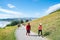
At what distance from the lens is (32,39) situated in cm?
2761

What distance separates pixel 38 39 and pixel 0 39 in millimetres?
10502

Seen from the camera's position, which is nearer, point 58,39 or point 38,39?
point 58,39

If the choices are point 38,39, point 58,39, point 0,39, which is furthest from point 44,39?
point 0,39

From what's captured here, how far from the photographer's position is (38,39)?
2742 centimetres

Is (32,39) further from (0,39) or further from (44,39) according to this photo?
(0,39)

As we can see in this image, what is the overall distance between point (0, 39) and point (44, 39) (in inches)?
435

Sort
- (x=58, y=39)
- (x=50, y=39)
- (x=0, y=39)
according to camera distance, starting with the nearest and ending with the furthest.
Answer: (x=58, y=39), (x=50, y=39), (x=0, y=39)

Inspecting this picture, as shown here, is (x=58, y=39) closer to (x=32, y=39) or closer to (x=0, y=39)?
(x=32, y=39)

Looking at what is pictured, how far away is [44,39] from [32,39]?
1514 mm

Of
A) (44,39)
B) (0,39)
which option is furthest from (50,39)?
(0,39)

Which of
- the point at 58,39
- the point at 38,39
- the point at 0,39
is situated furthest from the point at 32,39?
the point at 0,39

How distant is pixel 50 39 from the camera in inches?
1048

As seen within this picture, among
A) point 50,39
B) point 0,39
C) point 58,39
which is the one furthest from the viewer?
point 0,39

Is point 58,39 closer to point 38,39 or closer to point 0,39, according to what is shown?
point 38,39
